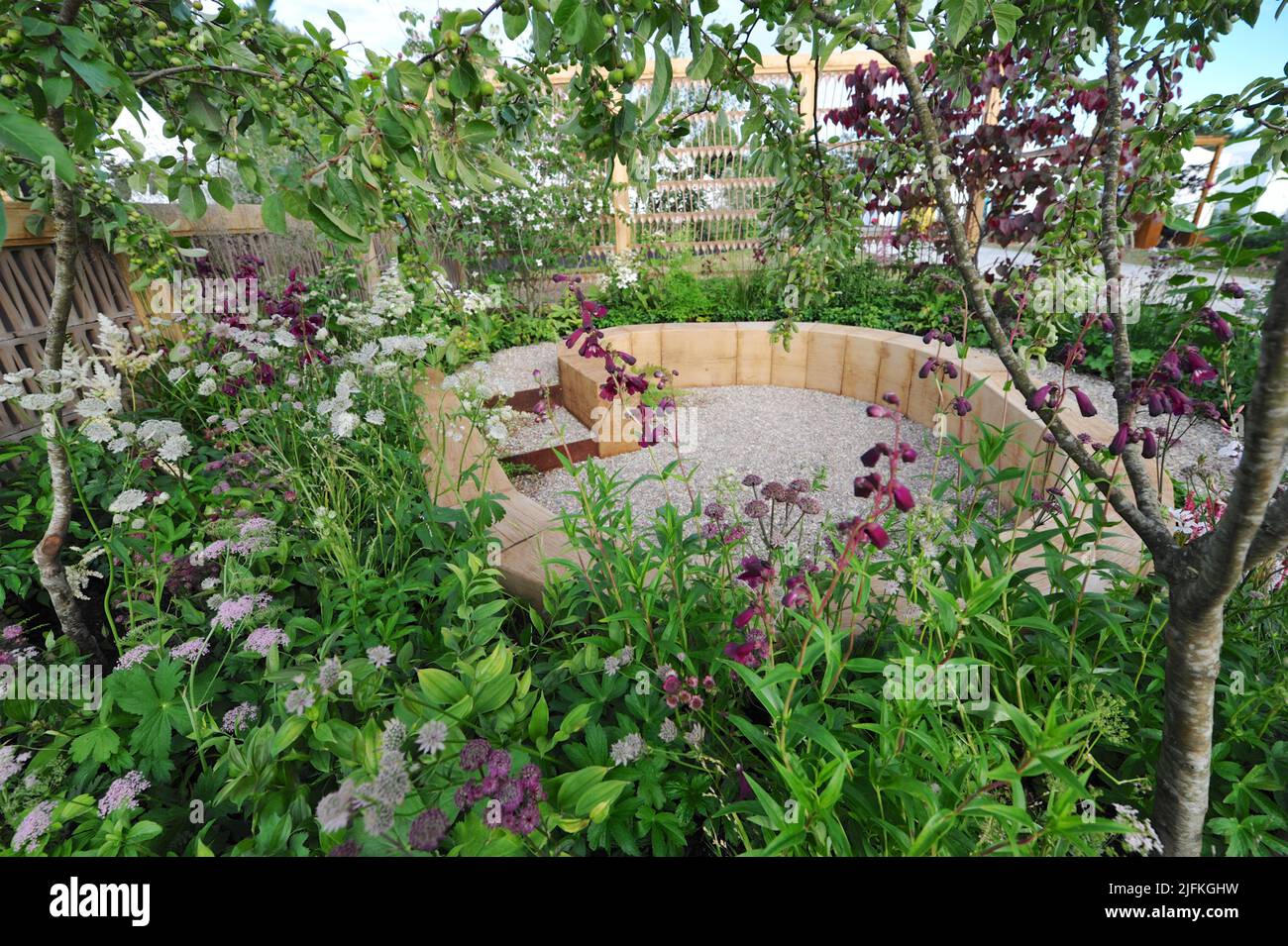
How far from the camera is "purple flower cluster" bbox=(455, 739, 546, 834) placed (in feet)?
2.52

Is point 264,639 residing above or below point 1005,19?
below

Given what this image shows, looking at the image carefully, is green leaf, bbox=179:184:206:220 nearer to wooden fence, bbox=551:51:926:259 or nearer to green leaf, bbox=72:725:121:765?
green leaf, bbox=72:725:121:765

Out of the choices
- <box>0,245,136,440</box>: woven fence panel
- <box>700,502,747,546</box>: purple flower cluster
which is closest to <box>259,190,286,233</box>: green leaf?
<box>700,502,747,546</box>: purple flower cluster

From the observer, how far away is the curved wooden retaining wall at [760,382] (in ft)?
7.58

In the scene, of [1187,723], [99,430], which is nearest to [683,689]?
[1187,723]

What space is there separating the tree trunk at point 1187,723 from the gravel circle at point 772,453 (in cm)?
180

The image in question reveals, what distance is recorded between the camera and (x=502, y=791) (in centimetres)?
79

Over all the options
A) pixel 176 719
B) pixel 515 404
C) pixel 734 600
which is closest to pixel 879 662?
pixel 734 600

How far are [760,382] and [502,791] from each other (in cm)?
471

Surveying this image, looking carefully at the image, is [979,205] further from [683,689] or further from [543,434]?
[683,689]

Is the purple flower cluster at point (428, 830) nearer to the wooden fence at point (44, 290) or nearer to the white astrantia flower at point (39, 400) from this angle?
the white astrantia flower at point (39, 400)

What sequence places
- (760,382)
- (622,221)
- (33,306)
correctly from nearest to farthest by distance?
1. (33,306)
2. (760,382)
3. (622,221)
